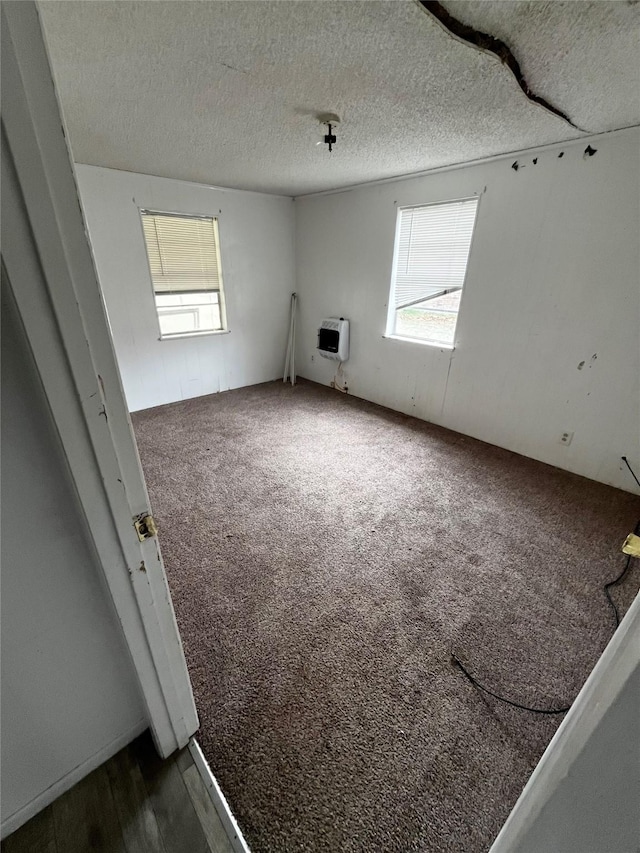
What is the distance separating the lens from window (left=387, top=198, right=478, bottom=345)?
2932 millimetres

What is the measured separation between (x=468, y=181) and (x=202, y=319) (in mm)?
2947

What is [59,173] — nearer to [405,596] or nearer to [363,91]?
[363,91]

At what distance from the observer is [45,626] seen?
823 mm

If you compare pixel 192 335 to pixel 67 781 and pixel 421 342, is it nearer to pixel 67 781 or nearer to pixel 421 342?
pixel 421 342

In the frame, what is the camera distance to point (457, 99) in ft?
5.37

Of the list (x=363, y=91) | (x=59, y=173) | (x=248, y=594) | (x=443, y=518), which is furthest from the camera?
(x=443, y=518)

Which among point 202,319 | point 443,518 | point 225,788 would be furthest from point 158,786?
point 202,319


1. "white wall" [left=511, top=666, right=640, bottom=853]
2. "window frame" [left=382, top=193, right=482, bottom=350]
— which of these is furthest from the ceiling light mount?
"white wall" [left=511, top=666, right=640, bottom=853]

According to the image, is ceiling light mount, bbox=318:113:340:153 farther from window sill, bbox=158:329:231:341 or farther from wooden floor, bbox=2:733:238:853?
wooden floor, bbox=2:733:238:853

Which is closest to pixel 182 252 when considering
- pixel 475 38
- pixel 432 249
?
pixel 432 249

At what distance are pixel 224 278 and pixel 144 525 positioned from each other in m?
3.73

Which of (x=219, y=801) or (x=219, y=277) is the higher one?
(x=219, y=277)

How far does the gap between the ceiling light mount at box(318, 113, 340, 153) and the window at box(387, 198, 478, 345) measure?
1359mm

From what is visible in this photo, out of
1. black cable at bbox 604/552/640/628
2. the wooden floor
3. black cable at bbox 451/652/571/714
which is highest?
the wooden floor
